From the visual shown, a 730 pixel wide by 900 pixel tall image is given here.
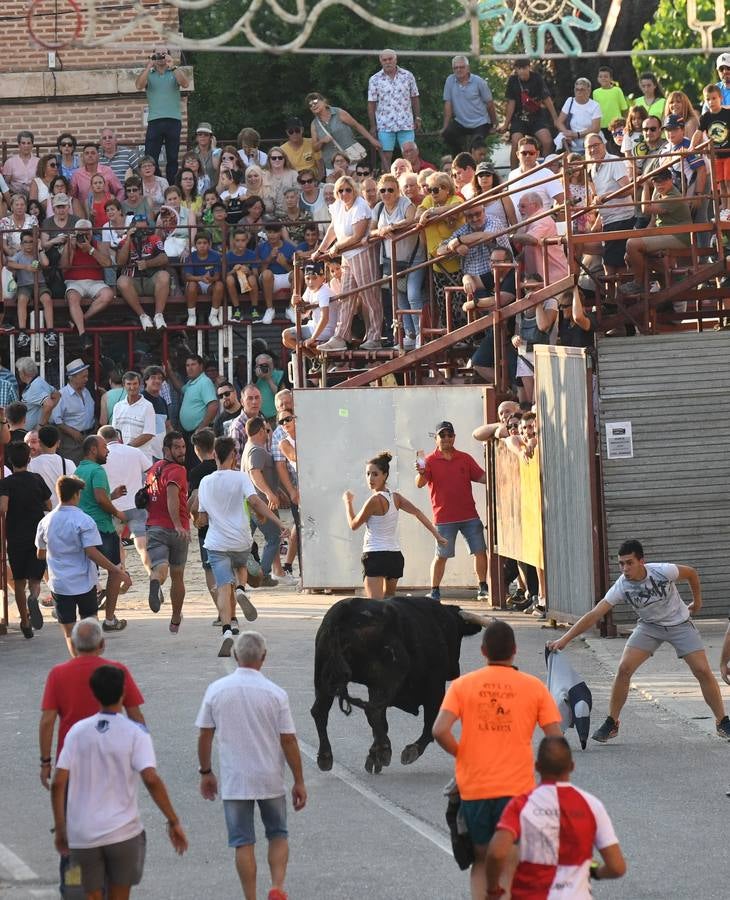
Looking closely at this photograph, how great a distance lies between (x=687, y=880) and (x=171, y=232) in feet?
57.0

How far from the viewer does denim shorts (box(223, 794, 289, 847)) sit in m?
8.18

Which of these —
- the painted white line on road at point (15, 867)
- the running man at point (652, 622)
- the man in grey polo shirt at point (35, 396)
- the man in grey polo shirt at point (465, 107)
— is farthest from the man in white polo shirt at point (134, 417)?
the painted white line on road at point (15, 867)

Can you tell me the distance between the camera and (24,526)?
1658cm

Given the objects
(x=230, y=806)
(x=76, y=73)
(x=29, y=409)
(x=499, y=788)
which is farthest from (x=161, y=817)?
(x=76, y=73)

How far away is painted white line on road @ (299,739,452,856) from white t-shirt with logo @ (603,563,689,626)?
6.93ft

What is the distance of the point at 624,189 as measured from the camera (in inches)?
701

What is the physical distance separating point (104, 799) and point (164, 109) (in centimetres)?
2067

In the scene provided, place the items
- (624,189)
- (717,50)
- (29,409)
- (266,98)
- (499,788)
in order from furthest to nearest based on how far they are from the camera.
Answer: (266,98) < (29,409) < (624,189) < (717,50) < (499,788)

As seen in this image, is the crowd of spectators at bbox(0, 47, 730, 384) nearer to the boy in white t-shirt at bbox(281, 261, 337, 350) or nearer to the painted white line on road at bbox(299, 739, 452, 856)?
the boy in white t-shirt at bbox(281, 261, 337, 350)

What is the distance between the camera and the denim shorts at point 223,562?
15312 mm

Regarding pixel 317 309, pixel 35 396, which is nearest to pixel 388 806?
pixel 317 309

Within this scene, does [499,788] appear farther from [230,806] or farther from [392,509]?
[392,509]

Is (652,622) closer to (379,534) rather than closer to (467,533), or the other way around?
(379,534)

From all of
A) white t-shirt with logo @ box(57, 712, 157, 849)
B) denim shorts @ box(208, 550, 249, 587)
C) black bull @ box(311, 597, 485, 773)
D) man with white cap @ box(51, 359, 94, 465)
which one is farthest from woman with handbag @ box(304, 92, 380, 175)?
white t-shirt with logo @ box(57, 712, 157, 849)
